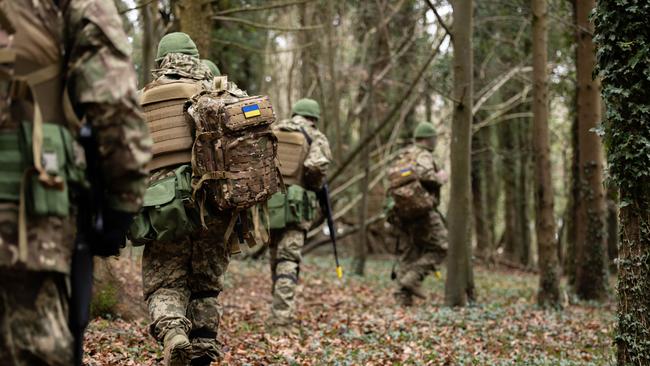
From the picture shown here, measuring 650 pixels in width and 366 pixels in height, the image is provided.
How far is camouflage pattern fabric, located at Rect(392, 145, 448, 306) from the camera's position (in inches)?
468

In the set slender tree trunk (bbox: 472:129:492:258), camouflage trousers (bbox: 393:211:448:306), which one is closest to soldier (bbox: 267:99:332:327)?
camouflage trousers (bbox: 393:211:448:306)

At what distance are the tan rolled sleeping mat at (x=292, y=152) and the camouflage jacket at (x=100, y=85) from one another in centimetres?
522

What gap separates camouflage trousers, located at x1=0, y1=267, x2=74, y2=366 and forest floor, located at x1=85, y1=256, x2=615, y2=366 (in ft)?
10.0

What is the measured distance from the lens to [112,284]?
27.3ft

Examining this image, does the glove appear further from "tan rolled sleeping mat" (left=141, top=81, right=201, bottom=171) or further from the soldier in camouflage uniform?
"tan rolled sleeping mat" (left=141, top=81, right=201, bottom=171)

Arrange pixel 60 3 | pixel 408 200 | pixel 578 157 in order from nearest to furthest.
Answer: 1. pixel 60 3
2. pixel 408 200
3. pixel 578 157

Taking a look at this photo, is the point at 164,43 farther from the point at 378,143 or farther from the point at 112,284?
the point at 378,143

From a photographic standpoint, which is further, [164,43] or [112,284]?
[112,284]

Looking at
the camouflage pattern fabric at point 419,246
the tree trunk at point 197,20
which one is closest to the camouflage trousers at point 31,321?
the tree trunk at point 197,20

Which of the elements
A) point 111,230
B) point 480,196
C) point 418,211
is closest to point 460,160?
point 418,211

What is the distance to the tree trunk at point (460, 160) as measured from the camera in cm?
1103

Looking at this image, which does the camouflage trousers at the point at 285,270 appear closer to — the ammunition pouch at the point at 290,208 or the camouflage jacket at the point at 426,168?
the ammunition pouch at the point at 290,208

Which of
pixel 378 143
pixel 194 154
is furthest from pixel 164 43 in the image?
pixel 378 143

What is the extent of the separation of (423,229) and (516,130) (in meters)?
13.3
